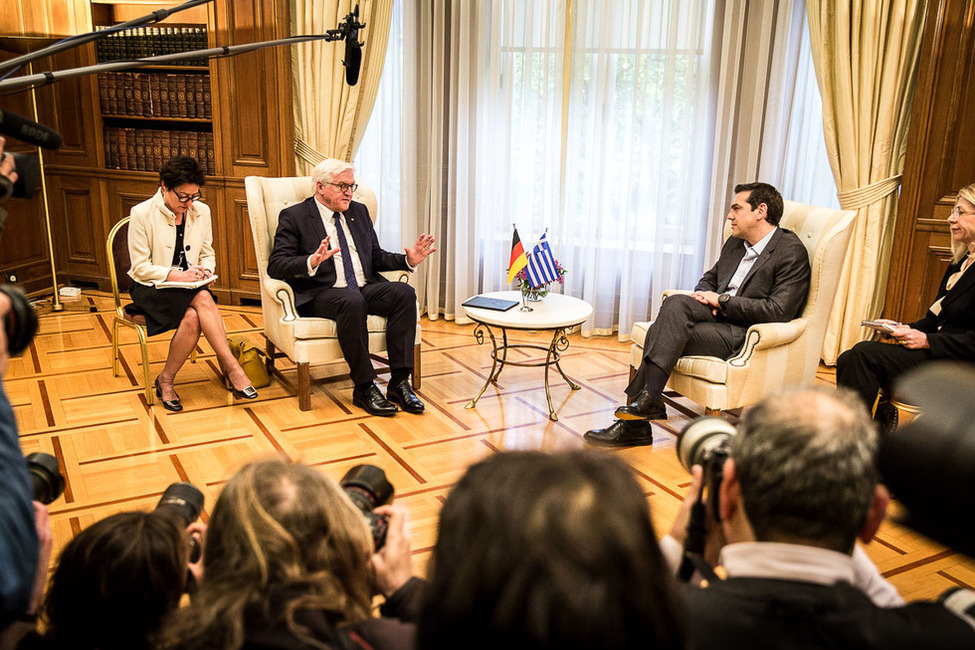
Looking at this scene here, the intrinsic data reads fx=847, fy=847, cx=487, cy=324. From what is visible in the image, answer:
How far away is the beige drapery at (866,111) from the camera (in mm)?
4191

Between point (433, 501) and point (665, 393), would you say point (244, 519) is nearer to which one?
point (433, 501)

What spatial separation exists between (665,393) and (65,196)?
4115mm

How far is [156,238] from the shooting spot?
3.76 meters

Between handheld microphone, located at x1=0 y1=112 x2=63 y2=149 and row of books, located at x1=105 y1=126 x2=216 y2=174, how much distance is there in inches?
154

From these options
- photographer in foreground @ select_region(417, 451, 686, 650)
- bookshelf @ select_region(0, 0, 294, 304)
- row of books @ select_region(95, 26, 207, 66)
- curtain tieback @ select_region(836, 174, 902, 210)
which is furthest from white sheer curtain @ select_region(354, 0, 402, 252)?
photographer in foreground @ select_region(417, 451, 686, 650)

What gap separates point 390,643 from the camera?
111cm

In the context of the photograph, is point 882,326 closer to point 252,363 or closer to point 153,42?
point 252,363

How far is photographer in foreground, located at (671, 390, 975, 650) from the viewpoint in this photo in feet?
3.29

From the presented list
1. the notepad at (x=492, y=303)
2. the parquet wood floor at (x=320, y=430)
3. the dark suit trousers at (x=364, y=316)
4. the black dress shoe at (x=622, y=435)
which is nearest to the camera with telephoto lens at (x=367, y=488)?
the parquet wood floor at (x=320, y=430)

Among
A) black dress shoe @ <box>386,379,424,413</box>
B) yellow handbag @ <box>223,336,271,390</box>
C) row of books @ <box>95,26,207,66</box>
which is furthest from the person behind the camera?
row of books @ <box>95,26,207,66</box>

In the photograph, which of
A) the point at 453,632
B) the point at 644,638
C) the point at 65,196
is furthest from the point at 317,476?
the point at 65,196

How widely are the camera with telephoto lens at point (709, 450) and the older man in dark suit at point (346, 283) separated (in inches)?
95.8

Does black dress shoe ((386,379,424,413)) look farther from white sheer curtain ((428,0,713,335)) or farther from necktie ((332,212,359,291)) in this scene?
white sheer curtain ((428,0,713,335))

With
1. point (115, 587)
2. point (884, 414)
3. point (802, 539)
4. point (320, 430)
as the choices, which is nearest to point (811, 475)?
point (802, 539)
